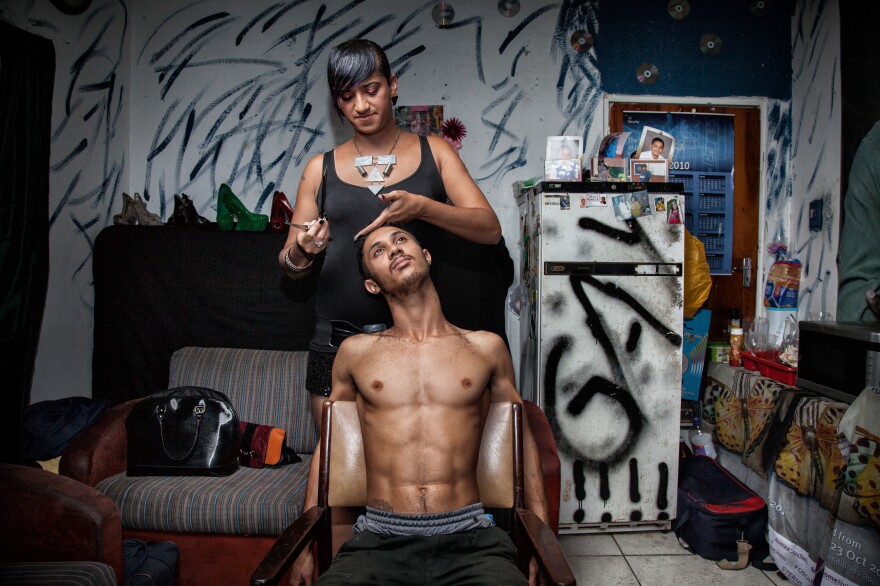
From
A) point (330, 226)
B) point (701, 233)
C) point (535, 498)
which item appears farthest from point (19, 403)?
point (701, 233)

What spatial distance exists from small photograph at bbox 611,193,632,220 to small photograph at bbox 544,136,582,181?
0.22 meters

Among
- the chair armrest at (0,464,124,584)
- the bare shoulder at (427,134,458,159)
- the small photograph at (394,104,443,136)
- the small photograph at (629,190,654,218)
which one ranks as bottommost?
the chair armrest at (0,464,124,584)

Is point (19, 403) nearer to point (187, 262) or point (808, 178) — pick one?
point (187, 262)

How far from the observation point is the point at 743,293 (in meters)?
3.76

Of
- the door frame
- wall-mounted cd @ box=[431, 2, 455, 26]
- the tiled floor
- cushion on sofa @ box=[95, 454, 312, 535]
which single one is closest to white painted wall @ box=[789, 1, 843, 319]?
the door frame

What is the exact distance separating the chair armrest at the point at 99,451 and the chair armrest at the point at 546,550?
1.77 meters

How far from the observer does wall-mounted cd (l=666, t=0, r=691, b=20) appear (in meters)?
3.65

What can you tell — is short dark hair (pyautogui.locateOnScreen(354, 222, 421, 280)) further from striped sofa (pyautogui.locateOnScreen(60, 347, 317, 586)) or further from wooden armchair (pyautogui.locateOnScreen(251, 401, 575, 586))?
striped sofa (pyautogui.locateOnScreen(60, 347, 317, 586))

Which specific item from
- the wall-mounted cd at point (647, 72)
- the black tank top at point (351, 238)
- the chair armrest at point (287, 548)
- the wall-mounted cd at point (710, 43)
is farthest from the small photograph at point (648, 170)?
the chair armrest at point (287, 548)

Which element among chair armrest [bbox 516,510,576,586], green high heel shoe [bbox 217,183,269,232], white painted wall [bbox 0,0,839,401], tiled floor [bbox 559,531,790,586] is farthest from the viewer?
white painted wall [bbox 0,0,839,401]

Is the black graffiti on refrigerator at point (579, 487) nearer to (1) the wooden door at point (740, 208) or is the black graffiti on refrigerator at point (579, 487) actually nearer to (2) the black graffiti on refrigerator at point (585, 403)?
(2) the black graffiti on refrigerator at point (585, 403)

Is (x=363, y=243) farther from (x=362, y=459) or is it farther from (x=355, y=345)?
(x=362, y=459)

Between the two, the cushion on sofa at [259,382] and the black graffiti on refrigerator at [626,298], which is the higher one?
the black graffiti on refrigerator at [626,298]

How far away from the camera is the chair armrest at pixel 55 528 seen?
5.94 ft
